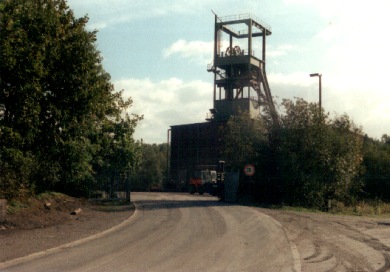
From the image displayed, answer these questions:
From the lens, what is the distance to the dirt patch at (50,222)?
522 inches

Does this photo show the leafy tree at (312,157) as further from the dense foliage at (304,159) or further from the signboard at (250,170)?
the signboard at (250,170)

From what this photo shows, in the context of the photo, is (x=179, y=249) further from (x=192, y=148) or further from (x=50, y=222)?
(x=192, y=148)

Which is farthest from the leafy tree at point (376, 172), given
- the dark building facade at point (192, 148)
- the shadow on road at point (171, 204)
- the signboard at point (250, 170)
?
the dark building facade at point (192, 148)

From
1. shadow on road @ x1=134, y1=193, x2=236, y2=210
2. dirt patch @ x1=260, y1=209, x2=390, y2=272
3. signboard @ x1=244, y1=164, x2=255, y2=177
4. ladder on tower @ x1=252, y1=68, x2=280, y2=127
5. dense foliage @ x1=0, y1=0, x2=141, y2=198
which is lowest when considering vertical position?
dirt patch @ x1=260, y1=209, x2=390, y2=272

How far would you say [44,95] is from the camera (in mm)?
21766

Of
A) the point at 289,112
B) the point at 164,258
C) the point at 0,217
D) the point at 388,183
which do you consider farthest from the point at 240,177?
the point at 164,258

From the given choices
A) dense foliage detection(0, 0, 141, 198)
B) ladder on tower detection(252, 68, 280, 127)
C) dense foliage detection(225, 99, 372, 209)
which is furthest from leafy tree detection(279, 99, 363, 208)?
ladder on tower detection(252, 68, 280, 127)

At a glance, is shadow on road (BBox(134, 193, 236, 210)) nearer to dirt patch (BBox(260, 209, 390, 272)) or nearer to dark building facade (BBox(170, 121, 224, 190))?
dirt patch (BBox(260, 209, 390, 272))

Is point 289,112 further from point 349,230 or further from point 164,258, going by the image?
point 164,258

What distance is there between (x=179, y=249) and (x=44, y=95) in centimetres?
1240

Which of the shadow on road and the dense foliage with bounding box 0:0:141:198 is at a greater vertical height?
the dense foliage with bounding box 0:0:141:198

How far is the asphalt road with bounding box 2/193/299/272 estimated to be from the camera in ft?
34.1

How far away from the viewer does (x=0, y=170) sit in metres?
19.5

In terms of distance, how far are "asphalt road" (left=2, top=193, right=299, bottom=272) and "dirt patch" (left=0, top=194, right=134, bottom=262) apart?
85 centimetres
